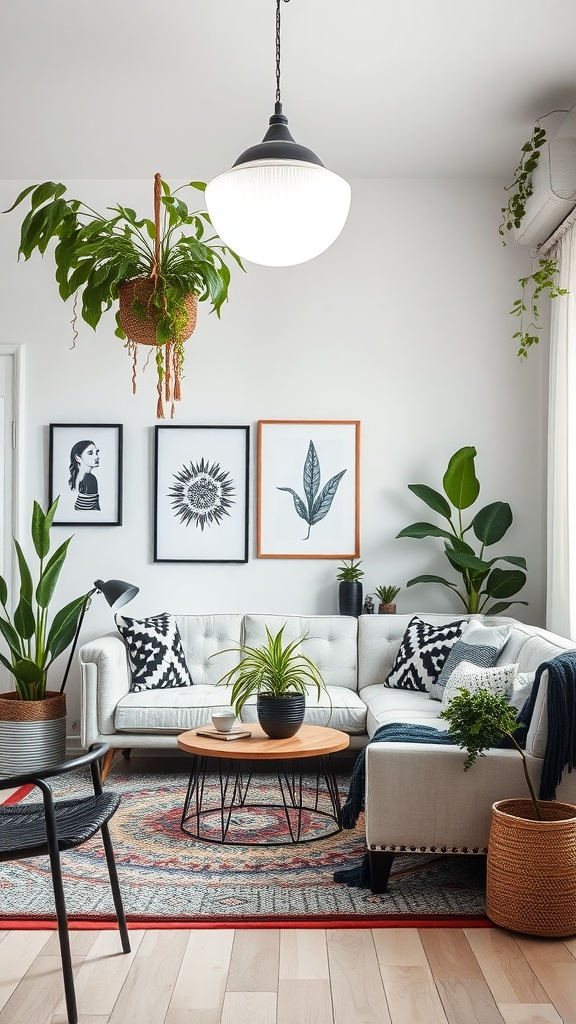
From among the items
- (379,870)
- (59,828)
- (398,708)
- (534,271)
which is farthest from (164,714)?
(534,271)

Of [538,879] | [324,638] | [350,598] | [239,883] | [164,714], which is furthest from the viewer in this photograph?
[350,598]

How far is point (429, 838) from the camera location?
9.47ft

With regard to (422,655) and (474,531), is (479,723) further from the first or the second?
(474,531)

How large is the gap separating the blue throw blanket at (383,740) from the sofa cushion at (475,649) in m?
0.85

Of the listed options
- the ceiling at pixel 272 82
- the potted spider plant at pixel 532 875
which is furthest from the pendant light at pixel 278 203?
the potted spider plant at pixel 532 875

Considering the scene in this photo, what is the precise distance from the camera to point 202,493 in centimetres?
526

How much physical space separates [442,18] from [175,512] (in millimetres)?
2835

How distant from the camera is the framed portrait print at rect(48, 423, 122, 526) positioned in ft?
17.3

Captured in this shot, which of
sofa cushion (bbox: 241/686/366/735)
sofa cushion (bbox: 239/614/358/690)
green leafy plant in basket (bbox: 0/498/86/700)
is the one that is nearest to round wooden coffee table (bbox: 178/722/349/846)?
sofa cushion (bbox: 241/686/366/735)

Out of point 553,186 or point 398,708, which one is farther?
point 553,186

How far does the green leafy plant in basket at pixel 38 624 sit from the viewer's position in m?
4.64

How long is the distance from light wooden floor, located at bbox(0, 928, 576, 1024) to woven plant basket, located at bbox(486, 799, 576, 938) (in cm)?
5

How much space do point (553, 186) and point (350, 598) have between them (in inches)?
91.0

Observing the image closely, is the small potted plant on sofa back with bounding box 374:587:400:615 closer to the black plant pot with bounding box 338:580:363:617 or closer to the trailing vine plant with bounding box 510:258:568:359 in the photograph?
the black plant pot with bounding box 338:580:363:617
